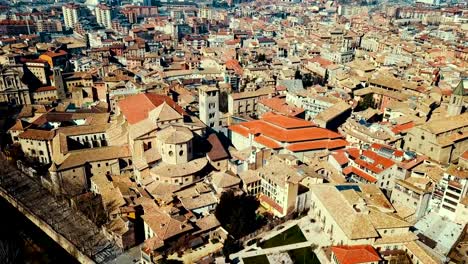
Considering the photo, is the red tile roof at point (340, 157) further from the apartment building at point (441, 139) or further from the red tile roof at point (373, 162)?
the apartment building at point (441, 139)

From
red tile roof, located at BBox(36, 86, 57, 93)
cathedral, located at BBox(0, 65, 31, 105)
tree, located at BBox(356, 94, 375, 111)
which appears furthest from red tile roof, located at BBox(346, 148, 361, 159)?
cathedral, located at BBox(0, 65, 31, 105)

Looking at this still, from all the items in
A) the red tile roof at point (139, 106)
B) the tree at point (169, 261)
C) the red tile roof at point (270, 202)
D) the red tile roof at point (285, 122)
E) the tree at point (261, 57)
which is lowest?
the tree at point (169, 261)

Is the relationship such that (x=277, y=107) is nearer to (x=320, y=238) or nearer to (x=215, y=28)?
(x=320, y=238)

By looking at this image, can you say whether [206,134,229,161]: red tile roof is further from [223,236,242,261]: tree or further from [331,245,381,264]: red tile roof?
[331,245,381,264]: red tile roof

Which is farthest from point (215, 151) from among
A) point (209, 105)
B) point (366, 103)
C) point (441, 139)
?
point (366, 103)

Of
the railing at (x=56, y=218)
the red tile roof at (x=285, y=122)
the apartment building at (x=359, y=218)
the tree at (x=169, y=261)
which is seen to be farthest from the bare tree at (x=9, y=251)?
the red tile roof at (x=285, y=122)

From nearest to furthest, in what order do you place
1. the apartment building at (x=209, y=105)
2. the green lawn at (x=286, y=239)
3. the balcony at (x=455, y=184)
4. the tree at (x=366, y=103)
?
1. the balcony at (x=455, y=184)
2. the green lawn at (x=286, y=239)
3. the apartment building at (x=209, y=105)
4. the tree at (x=366, y=103)

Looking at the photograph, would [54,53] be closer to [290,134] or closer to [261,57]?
[261,57]
